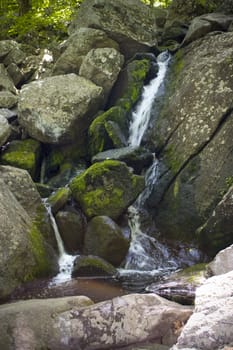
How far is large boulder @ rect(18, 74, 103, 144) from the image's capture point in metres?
12.2

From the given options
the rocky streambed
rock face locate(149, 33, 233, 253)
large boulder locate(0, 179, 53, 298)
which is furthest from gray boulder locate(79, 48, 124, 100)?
large boulder locate(0, 179, 53, 298)

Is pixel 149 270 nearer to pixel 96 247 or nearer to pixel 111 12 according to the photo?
pixel 96 247

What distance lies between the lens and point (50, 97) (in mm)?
12586

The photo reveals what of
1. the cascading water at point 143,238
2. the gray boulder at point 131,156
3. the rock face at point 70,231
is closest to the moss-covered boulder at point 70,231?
the rock face at point 70,231

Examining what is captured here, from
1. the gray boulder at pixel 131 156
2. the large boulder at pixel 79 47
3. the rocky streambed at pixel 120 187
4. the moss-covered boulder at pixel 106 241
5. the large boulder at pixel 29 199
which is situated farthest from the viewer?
the large boulder at pixel 79 47

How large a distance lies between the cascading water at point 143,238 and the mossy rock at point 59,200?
70.7 inches

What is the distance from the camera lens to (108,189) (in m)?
10.3

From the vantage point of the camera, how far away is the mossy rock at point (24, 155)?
1173 cm

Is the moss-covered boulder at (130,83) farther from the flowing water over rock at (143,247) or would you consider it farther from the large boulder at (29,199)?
the large boulder at (29,199)

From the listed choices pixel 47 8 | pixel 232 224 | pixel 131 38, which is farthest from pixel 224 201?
pixel 47 8

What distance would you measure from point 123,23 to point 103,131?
531 centimetres

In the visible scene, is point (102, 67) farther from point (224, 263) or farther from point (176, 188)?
point (224, 263)

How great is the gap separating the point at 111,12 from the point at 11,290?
448 inches

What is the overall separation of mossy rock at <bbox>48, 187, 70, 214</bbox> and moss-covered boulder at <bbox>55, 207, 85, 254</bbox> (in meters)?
0.20
